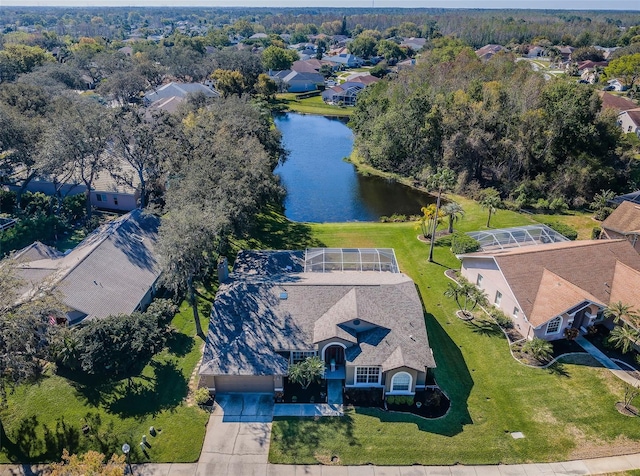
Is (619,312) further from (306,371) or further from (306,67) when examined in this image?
(306,67)

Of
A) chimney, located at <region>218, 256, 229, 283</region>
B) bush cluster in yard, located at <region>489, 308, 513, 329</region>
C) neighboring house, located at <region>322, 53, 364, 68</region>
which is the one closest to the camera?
bush cluster in yard, located at <region>489, 308, 513, 329</region>

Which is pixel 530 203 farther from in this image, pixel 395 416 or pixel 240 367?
pixel 240 367

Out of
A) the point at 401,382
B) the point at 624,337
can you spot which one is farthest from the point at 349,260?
the point at 624,337

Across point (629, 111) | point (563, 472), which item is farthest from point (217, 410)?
point (629, 111)

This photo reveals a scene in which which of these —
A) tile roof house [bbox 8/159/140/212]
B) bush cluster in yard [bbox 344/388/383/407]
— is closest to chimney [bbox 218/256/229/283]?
bush cluster in yard [bbox 344/388/383/407]

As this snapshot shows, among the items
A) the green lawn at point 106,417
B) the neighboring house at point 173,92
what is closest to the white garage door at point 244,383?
the green lawn at point 106,417

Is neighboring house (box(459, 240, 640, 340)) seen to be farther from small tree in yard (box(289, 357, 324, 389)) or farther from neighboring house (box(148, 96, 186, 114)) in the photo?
neighboring house (box(148, 96, 186, 114))
